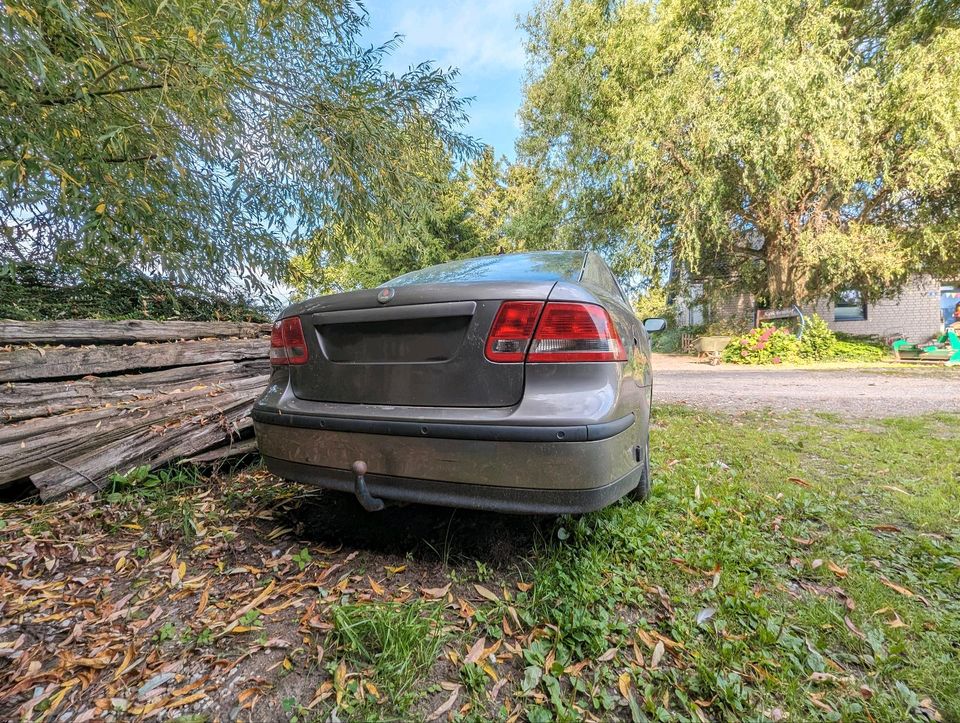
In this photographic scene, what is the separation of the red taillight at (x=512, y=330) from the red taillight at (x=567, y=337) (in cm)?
3

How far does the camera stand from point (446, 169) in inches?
218

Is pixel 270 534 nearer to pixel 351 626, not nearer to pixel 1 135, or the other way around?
pixel 351 626

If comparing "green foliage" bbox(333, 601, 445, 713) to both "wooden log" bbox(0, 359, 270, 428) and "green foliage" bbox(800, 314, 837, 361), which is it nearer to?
"wooden log" bbox(0, 359, 270, 428)

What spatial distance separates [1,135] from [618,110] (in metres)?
11.8

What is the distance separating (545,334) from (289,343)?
1189mm

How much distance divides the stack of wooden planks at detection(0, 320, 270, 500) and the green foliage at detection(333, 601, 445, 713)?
5.91ft

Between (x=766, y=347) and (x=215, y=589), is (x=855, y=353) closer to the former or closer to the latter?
(x=766, y=347)

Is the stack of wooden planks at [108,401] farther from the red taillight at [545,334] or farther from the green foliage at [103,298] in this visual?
the red taillight at [545,334]

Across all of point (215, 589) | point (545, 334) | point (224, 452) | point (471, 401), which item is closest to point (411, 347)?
point (471, 401)

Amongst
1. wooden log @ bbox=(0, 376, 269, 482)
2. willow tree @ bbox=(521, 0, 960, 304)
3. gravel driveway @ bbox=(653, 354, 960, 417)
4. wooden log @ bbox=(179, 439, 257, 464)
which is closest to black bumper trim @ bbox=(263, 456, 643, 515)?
wooden log @ bbox=(179, 439, 257, 464)

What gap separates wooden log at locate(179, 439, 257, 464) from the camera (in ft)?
8.91

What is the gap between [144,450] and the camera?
2.55m

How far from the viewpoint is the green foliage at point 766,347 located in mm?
11281

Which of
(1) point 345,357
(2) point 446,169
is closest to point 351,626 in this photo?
(1) point 345,357
